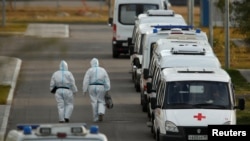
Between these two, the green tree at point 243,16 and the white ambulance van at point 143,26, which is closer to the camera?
the white ambulance van at point 143,26

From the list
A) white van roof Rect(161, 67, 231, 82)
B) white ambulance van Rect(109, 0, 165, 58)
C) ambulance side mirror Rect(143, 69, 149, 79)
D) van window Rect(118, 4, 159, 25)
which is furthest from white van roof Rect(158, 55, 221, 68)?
van window Rect(118, 4, 159, 25)

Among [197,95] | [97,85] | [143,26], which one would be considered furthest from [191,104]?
[143,26]

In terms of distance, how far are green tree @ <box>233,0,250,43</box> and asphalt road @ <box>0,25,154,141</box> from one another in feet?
13.8

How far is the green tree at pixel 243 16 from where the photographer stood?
36.1 meters

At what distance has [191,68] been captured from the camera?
883 inches

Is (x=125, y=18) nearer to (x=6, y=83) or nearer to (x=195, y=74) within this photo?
(x=6, y=83)

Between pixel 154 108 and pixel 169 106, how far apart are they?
1.05 m

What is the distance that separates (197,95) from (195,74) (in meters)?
0.63

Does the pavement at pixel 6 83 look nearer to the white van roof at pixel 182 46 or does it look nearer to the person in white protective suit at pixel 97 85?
the person in white protective suit at pixel 97 85

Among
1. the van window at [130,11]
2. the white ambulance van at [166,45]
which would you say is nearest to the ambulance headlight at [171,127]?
the white ambulance van at [166,45]

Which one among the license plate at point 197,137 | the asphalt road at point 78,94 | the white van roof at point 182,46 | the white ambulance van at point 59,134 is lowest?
the asphalt road at point 78,94

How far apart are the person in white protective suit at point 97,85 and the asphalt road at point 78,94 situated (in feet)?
1.25

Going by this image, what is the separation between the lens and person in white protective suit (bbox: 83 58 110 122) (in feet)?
80.8

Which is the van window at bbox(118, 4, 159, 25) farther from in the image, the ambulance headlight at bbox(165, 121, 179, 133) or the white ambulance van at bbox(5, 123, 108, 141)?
the white ambulance van at bbox(5, 123, 108, 141)
